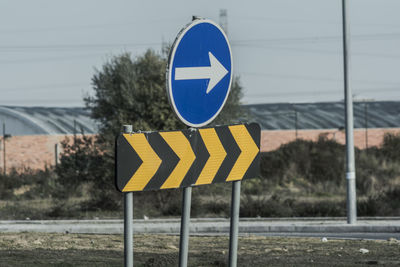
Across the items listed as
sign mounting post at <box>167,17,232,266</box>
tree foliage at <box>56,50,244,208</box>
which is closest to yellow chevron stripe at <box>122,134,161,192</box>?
sign mounting post at <box>167,17,232,266</box>

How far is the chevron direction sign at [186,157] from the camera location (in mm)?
5430

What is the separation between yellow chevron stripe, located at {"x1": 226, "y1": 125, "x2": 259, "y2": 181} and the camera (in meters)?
6.41

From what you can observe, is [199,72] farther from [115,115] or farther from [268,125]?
[268,125]

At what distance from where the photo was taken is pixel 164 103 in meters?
30.2

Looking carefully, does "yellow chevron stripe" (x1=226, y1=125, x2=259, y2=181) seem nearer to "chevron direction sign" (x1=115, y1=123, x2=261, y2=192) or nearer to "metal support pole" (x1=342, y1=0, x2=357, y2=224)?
"chevron direction sign" (x1=115, y1=123, x2=261, y2=192)

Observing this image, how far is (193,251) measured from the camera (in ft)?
43.8

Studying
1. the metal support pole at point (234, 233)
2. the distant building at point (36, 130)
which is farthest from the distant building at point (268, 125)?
the metal support pole at point (234, 233)

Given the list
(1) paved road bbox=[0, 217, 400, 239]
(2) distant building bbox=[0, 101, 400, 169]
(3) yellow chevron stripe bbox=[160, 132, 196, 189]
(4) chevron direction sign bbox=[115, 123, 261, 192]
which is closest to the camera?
(4) chevron direction sign bbox=[115, 123, 261, 192]

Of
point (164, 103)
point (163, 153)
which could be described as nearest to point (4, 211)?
point (164, 103)

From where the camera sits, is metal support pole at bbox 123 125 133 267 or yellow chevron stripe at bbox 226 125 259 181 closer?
metal support pole at bbox 123 125 133 267

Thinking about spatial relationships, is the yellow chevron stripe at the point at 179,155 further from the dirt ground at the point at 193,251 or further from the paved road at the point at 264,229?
the paved road at the point at 264,229

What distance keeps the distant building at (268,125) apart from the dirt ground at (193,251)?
3415cm

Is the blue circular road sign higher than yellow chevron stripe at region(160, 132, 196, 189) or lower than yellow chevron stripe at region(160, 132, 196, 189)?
higher

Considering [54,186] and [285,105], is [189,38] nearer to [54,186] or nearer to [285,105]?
[54,186]
